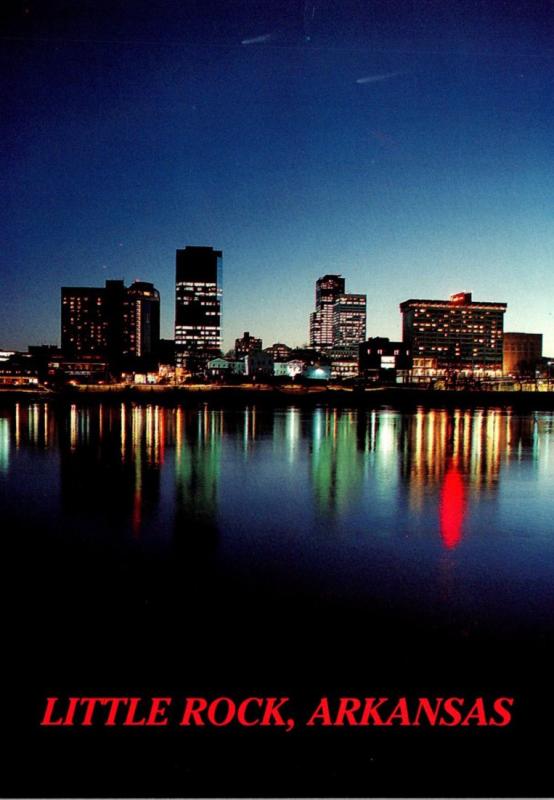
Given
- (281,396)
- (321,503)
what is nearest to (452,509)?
(321,503)

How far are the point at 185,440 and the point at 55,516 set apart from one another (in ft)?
46.2

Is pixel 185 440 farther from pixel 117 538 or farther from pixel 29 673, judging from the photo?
pixel 29 673

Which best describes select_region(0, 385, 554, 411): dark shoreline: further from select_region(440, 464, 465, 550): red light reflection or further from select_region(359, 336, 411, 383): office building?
select_region(359, 336, 411, 383): office building

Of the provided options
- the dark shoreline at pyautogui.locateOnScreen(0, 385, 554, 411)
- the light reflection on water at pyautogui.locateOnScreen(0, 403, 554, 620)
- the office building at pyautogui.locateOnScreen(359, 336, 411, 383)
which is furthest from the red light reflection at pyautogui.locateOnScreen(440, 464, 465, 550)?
the office building at pyautogui.locateOnScreen(359, 336, 411, 383)

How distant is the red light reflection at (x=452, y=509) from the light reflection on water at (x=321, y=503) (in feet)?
0.11

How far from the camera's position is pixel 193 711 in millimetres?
4441

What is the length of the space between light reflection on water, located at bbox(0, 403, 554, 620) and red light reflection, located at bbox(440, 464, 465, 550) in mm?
33

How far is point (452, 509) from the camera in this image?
1127 cm

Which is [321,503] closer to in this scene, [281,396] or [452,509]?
[452,509]

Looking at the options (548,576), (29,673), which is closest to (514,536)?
(548,576)

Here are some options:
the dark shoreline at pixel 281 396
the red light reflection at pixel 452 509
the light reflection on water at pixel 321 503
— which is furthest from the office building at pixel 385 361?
the red light reflection at pixel 452 509

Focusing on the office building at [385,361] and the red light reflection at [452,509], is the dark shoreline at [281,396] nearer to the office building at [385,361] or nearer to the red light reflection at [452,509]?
the red light reflection at [452,509]

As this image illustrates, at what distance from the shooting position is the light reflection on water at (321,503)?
7941 mm

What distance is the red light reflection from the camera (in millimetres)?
9203
